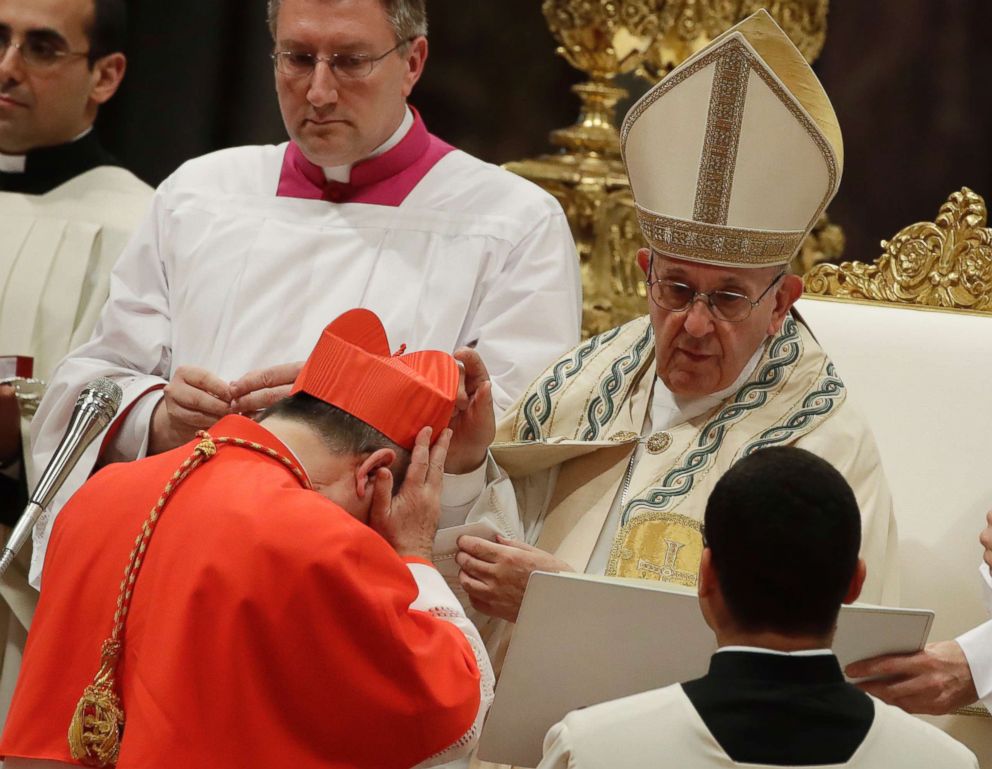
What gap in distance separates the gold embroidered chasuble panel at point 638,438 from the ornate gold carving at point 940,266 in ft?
1.92

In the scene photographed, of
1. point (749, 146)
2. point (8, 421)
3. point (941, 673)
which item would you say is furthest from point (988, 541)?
point (8, 421)

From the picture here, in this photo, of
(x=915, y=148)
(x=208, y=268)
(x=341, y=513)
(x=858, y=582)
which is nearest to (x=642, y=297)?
(x=915, y=148)

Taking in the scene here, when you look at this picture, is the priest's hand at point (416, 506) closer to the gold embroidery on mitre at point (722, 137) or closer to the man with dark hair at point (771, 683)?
the gold embroidery on mitre at point (722, 137)

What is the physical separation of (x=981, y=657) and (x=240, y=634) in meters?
1.44

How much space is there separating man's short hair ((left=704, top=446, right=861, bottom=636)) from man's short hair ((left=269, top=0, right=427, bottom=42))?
2.08m

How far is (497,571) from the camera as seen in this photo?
3299mm

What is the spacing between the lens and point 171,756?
281 centimetres

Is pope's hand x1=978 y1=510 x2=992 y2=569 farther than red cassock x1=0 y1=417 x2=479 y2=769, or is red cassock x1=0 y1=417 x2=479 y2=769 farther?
pope's hand x1=978 y1=510 x2=992 y2=569

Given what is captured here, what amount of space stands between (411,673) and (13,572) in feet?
5.80

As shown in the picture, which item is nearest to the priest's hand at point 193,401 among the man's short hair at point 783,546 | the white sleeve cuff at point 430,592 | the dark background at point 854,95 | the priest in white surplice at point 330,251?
the priest in white surplice at point 330,251

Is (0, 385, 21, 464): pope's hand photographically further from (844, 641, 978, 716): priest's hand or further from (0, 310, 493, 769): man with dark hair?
(844, 641, 978, 716): priest's hand

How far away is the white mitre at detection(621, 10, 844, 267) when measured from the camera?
3.57 meters

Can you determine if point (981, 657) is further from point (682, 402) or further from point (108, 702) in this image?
point (108, 702)

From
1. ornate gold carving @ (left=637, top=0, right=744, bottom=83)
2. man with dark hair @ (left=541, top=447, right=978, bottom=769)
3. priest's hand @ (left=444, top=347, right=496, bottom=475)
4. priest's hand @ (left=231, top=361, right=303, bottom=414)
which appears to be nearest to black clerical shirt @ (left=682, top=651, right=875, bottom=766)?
man with dark hair @ (left=541, top=447, right=978, bottom=769)
